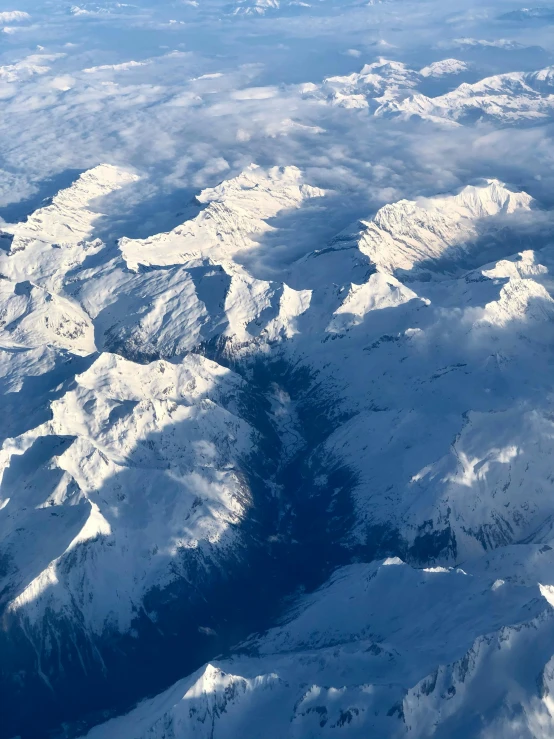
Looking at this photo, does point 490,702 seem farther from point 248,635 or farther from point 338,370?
point 338,370

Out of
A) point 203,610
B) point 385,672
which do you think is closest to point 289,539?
point 203,610

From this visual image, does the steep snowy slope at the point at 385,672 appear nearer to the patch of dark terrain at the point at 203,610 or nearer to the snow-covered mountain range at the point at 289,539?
the snow-covered mountain range at the point at 289,539

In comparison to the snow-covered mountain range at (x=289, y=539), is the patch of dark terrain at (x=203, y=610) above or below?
below

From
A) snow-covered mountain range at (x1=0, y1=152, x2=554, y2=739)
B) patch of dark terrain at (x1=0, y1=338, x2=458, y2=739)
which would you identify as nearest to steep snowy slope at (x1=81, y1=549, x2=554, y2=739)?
snow-covered mountain range at (x1=0, y1=152, x2=554, y2=739)

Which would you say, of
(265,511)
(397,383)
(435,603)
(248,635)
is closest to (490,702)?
(435,603)

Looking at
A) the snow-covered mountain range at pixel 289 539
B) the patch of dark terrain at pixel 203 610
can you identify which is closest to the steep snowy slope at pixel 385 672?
the snow-covered mountain range at pixel 289 539

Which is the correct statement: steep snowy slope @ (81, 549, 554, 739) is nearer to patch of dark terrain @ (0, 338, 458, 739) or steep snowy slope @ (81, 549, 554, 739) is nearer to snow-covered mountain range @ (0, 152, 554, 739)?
snow-covered mountain range @ (0, 152, 554, 739)

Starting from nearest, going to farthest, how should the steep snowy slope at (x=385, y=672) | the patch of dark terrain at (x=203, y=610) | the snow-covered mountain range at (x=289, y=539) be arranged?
the steep snowy slope at (x=385, y=672), the snow-covered mountain range at (x=289, y=539), the patch of dark terrain at (x=203, y=610)

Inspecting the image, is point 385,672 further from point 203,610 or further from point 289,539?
point 289,539
